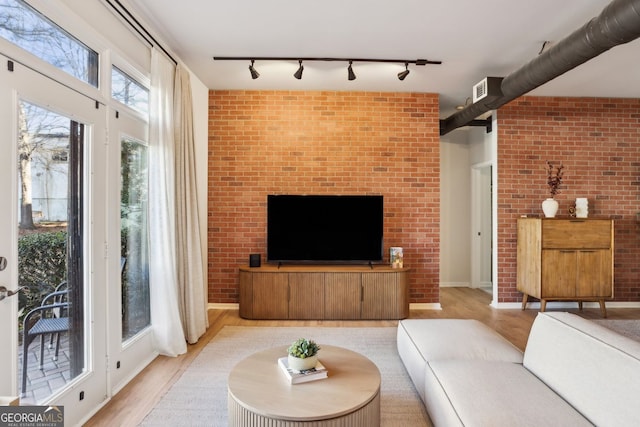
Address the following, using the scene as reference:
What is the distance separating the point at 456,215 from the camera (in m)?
6.00

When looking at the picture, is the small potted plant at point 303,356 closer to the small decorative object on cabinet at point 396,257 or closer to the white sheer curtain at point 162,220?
the white sheer curtain at point 162,220

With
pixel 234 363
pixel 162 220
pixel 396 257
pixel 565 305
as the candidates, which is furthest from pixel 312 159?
pixel 565 305

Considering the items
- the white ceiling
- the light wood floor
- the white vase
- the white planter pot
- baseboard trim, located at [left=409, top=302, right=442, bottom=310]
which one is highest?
the white ceiling

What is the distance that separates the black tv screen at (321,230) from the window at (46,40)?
90.6 inches

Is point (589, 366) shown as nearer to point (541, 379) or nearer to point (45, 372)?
point (541, 379)

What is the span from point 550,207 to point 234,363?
408 cm

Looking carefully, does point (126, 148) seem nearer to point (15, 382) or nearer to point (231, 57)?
point (231, 57)

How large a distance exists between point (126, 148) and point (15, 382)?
1.72 metres

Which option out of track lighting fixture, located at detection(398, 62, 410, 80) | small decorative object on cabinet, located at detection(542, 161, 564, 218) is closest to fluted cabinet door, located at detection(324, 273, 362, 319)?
track lighting fixture, located at detection(398, 62, 410, 80)

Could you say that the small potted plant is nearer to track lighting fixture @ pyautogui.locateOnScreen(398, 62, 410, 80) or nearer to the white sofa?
the white sofa

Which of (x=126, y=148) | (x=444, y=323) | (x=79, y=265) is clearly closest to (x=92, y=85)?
(x=126, y=148)

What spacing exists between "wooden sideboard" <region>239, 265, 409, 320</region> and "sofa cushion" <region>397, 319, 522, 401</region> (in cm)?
126

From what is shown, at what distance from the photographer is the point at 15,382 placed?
5.37 ft

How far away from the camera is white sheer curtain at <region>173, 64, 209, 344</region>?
3.26 metres
